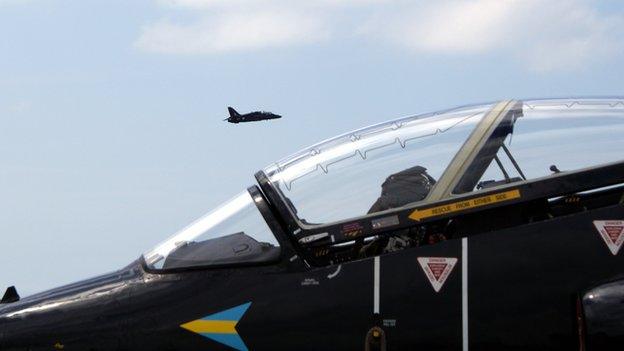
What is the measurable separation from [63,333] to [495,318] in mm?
3220

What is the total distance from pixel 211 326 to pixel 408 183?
181cm

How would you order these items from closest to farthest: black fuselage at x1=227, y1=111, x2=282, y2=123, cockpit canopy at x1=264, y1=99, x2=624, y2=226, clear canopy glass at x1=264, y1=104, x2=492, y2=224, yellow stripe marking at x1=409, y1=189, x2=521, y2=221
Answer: yellow stripe marking at x1=409, y1=189, x2=521, y2=221
cockpit canopy at x1=264, y1=99, x2=624, y2=226
clear canopy glass at x1=264, y1=104, x2=492, y2=224
black fuselage at x1=227, y1=111, x2=282, y2=123

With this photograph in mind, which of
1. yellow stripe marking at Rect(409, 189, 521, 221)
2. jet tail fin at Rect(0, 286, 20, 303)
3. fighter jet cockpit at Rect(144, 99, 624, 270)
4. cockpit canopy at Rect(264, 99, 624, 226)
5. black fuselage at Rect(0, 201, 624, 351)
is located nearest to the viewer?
black fuselage at Rect(0, 201, 624, 351)

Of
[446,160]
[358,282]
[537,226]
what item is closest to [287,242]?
[358,282]

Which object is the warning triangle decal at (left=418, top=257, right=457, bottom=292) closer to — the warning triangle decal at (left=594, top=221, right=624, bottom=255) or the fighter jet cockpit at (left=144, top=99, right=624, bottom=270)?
the fighter jet cockpit at (left=144, top=99, right=624, bottom=270)

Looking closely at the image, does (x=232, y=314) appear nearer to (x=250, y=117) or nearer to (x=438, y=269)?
(x=438, y=269)

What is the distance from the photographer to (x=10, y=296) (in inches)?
340

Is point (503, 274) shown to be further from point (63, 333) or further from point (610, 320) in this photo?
point (63, 333)

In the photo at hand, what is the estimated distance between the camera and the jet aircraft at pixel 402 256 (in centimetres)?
689

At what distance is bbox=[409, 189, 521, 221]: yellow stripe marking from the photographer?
732 cm

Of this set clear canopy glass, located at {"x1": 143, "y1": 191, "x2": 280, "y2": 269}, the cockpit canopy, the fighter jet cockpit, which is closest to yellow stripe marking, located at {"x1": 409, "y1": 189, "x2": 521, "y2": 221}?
the fighter jet cockpit

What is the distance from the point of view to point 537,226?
7070mm

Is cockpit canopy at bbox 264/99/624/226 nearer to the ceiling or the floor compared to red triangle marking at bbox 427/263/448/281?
nearer to the ceiling

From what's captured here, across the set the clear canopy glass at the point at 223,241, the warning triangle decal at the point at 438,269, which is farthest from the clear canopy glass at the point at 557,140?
the clear canopy glass at the point at 223,241
